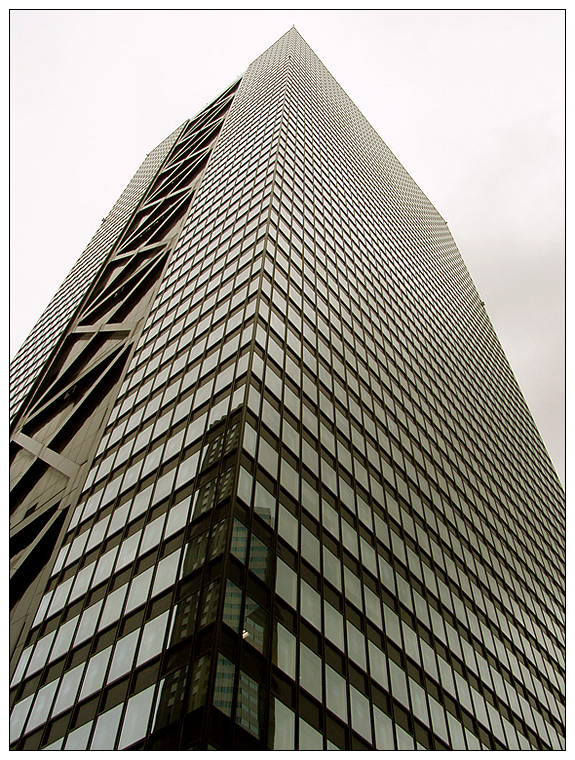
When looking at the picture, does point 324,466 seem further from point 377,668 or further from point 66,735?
Answer: point 66,735

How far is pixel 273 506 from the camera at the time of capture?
24312mm

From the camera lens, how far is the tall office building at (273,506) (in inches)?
794

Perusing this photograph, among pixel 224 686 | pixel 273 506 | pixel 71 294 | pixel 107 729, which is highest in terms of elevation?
pixel 71 294

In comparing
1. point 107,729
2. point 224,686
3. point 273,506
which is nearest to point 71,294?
A: point 273,506

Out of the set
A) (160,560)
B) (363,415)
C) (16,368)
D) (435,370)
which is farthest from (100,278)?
(160,560)

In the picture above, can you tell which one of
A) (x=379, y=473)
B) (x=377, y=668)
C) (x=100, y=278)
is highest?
(x=100, y=278)

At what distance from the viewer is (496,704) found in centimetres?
3475

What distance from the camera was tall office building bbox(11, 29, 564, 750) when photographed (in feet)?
66.2

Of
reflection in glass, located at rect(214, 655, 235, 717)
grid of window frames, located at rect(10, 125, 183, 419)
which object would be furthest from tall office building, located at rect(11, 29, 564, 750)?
grid of window frames, located at rect(10, 125, 183, 419)

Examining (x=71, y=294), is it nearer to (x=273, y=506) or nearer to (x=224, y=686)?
(x=273, y=506)

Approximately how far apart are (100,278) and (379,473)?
159 ft

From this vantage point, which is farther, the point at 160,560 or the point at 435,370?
the point at 435,370

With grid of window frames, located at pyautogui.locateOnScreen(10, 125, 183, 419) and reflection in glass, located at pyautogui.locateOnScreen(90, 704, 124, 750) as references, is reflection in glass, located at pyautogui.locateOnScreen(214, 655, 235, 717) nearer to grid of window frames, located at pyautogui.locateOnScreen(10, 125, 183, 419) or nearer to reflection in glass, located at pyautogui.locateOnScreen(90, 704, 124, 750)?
reflection in glass, located at pyautogui.locateOnScreen(90, 704, 124, 750)

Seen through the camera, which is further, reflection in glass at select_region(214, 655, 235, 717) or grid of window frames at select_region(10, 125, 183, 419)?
grid of window frames at select_region(10, 125, 183, 419)
